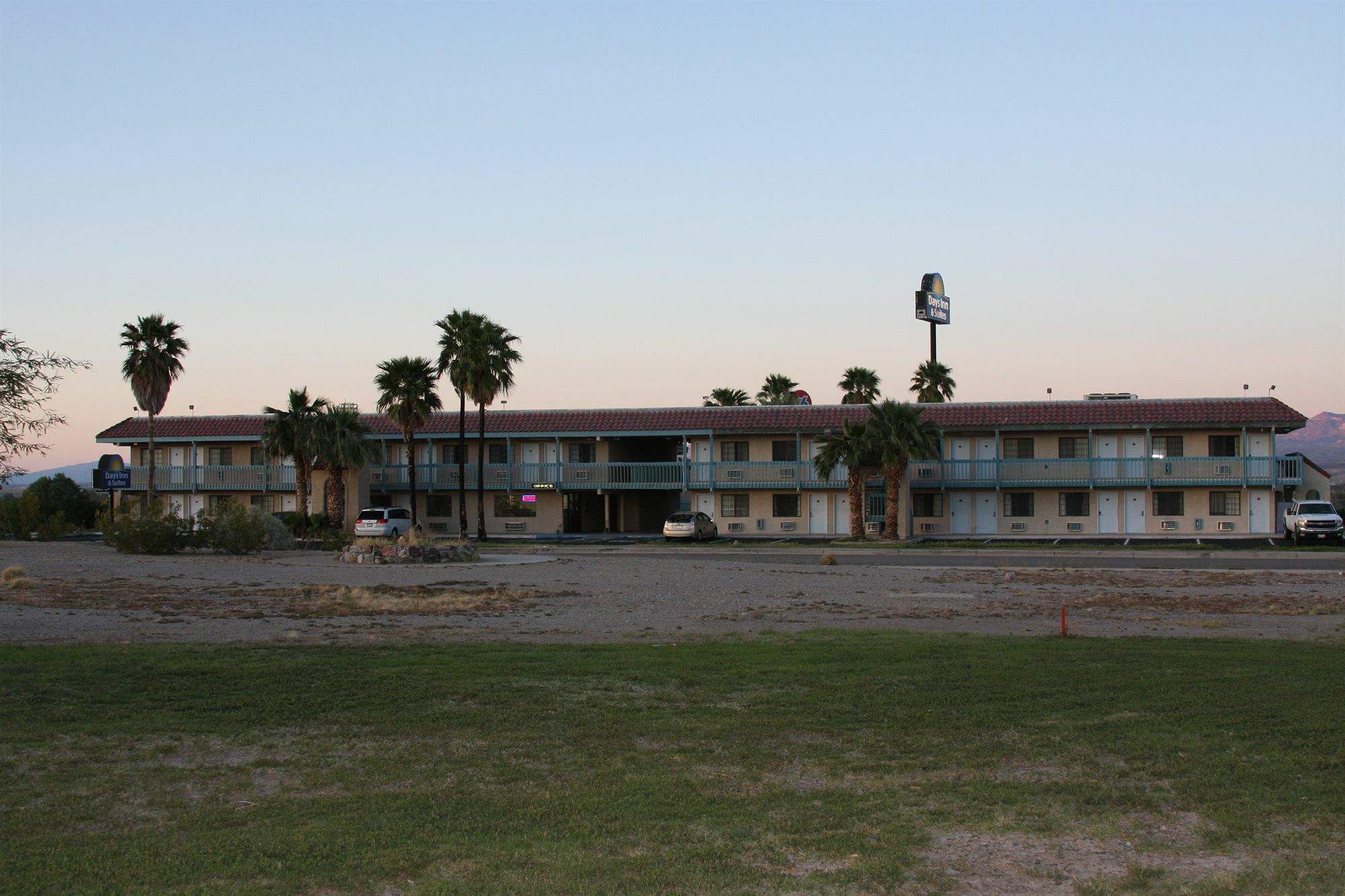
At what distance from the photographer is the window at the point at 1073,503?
52.0m

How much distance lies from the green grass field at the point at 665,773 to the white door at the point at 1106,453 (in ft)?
128

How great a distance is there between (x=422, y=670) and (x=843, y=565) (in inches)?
938

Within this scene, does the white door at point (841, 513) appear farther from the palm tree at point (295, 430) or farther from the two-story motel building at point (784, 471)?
the palm tree at point (295, 430)

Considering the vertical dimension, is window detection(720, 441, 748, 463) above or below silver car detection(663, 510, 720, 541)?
above

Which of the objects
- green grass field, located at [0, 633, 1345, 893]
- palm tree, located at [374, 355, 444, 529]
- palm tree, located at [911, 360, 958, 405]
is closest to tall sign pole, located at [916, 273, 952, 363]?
palm tree, located at [911, 360, 958, 405]

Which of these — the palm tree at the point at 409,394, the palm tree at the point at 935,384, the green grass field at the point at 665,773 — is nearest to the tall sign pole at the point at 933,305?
the palm tree at the point at 935,384

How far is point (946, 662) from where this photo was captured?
44.0ft

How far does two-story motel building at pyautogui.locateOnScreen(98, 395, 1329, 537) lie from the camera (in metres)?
50.6

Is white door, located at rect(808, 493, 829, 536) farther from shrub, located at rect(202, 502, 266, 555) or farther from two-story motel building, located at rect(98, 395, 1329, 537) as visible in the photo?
shrub, located at rect(202, 502, 266, 555)

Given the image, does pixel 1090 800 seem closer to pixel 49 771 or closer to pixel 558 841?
pixel 558 841

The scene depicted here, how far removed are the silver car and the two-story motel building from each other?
13.3 feet

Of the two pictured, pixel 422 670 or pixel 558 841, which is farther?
pixel 422 670

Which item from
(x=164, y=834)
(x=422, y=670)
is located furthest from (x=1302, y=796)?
(x=422, y=670)

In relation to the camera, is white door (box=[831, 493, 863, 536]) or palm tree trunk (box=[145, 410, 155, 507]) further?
palm tree trunk (box=[145, 410, 155, 507])
